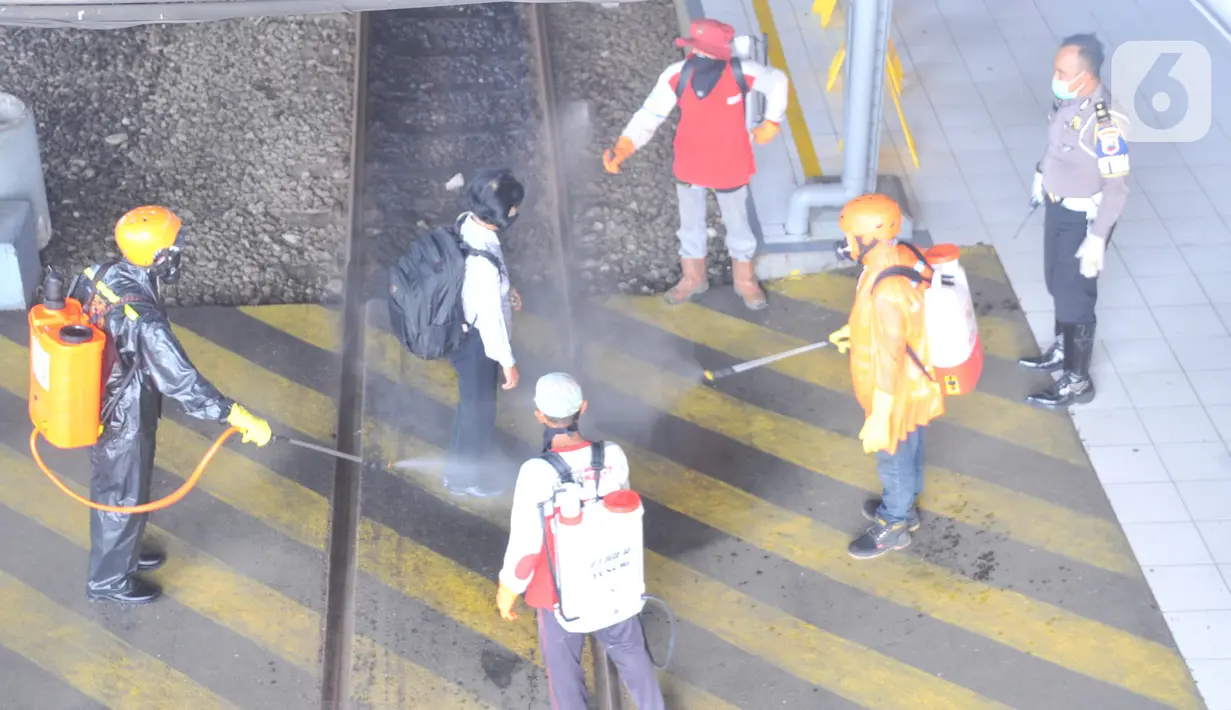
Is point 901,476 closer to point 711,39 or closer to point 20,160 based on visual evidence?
point 711,39

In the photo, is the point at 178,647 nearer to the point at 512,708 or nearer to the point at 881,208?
the point at 512,708

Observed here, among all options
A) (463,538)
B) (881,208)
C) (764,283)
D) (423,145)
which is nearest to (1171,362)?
(764,283)

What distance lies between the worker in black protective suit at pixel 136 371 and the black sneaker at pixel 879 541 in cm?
304

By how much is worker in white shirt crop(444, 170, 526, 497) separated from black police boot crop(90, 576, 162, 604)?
5.39ft

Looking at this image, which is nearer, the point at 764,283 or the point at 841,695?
the point at 841,695

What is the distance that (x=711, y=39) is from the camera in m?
7.61

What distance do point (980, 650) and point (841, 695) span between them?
0.74 metres

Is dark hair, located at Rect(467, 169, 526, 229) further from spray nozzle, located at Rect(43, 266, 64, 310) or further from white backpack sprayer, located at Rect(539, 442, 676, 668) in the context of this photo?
spray nozzle, located at Rect(43, 266, 64, 310)

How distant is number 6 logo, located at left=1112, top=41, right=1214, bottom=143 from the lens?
10227 millimetres

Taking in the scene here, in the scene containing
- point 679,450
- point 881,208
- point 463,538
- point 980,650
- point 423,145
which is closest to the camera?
point 881,208

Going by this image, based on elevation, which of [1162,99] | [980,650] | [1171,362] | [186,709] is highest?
[1162,99]

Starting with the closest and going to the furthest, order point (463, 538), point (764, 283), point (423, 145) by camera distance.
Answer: point (463, 538) < point (764, 283) < point (423, 145)

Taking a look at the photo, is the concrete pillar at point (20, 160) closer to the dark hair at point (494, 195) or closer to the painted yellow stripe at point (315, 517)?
the painted yellow stripe at point (315, 517)

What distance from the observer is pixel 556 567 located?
5.61m
